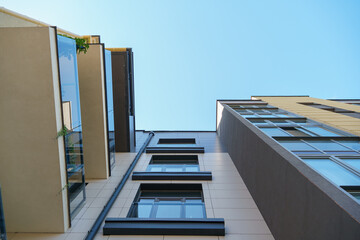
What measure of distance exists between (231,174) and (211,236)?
4.53 m

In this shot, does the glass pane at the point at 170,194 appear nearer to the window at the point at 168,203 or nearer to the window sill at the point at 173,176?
the window at the point at 168,203

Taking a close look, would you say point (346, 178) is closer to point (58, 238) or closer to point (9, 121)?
point (58, 238)

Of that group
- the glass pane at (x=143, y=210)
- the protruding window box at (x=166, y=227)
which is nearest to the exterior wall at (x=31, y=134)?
the protruding window box at (x=166, y=227)

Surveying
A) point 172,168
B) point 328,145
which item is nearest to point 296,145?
point 328,145

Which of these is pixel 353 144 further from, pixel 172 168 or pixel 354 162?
pixel 172 168

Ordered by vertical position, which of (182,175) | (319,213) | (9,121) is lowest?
(182,175)

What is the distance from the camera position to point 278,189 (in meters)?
6.29

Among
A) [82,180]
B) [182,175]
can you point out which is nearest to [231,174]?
[182,175]

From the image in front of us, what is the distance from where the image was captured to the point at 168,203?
9.52m

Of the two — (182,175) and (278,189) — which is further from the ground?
(278,189)

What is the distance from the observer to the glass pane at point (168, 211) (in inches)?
343

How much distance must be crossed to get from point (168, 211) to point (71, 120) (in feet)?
15.1

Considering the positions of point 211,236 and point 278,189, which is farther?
point 211,236

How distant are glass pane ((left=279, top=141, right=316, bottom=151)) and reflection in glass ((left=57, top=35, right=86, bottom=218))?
656 centimetres
